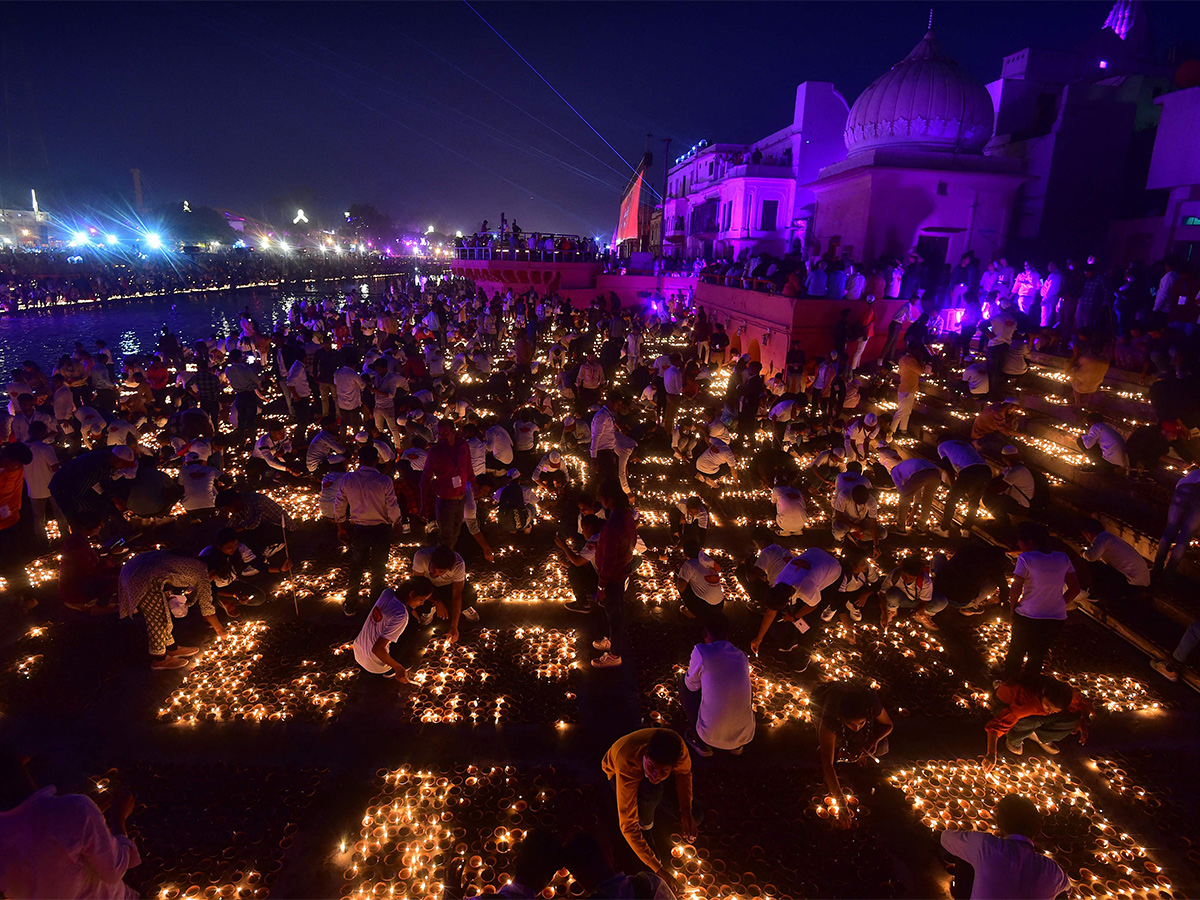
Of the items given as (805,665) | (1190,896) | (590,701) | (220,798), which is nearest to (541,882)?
(590,701)

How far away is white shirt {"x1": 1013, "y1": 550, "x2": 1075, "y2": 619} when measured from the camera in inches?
198

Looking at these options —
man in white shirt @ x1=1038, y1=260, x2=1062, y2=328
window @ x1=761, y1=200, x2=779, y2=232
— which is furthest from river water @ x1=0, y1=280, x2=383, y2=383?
man in white shirt @ x1=1038, y1=260, x2=1062, y2=328

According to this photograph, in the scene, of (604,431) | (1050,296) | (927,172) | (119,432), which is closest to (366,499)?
(604,431)

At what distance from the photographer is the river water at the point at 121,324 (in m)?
22.0

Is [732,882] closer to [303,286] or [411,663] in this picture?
[411,663]

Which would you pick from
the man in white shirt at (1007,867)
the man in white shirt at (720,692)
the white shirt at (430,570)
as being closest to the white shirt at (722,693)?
the man in white shirt at (720,692)

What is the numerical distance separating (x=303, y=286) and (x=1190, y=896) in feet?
239

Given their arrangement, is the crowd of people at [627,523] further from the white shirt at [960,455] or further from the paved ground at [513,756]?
the paved ground at [513,756]

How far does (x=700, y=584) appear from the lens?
18.2ft

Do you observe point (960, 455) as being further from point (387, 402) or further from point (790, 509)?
point (387, 402)

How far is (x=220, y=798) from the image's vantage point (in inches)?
167

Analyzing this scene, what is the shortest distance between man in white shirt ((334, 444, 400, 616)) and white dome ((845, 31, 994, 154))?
2045 centimetres

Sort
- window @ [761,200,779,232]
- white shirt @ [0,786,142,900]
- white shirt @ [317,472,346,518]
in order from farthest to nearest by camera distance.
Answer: window @ [761,200,779,232], white shirt @ [317,472,346,518], white shirt @ [0,786,142,900]

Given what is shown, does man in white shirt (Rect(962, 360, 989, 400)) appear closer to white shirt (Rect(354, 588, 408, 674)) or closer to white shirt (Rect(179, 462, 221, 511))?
white shirt (Rect(354, 588, 408, 674))
